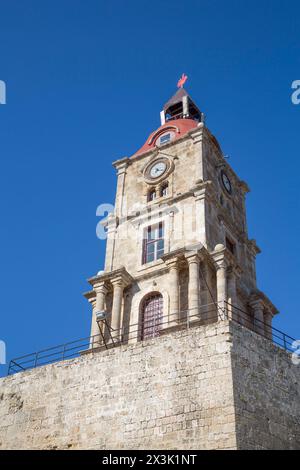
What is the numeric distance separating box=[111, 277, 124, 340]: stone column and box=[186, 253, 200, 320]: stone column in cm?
386

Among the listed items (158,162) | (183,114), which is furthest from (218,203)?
(183,114)

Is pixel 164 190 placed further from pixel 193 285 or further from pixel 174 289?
pixel 193 285

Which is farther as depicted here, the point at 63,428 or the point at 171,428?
the point at 63,428

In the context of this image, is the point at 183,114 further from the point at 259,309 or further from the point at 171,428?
the point at 171,428

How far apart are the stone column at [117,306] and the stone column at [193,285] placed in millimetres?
3855

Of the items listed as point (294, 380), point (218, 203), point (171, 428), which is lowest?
point (171, 428)

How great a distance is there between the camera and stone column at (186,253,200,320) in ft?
90.8

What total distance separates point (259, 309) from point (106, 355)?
13.2 m

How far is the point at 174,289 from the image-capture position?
29234 millimetres

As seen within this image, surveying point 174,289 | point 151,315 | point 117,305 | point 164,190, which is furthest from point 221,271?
point 164,190

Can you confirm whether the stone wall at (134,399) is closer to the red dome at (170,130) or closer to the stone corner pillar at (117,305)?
the stone corner pillar at (117,305)

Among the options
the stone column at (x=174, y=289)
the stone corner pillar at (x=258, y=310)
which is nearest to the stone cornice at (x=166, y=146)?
the stone column at (x=174, y=289)

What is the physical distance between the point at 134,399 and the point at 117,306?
1050cm

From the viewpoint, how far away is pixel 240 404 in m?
18.3
